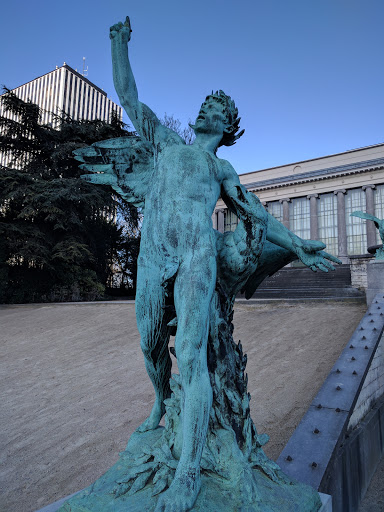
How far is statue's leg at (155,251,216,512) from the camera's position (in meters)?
1.56

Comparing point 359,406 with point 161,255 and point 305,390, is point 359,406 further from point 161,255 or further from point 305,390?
point 161,255

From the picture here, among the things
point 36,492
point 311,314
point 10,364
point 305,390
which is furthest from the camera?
point 311,314

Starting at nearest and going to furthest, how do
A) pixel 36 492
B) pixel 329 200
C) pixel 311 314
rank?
pixel 36 492
pixel 311 314
pixel 329 200

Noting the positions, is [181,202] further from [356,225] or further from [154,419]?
[356,225]

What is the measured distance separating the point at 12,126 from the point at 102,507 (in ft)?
70.5

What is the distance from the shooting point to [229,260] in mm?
1943

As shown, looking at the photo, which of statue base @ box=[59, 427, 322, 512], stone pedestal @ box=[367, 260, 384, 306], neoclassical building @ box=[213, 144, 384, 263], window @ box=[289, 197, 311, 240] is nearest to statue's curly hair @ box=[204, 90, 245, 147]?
statue base @ box=[59, 427, 322, 512]

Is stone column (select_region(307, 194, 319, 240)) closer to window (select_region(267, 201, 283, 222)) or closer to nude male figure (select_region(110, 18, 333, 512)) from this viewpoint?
window (select_region(267, 201, 283, 222))

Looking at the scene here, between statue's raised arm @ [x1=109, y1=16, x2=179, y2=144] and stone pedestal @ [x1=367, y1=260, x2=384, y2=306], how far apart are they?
7.43 metres

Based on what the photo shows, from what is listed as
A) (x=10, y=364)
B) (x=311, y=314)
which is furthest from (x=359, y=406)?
(x=10, y=364)

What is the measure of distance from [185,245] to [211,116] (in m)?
0.80

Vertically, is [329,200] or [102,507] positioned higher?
[329,200]

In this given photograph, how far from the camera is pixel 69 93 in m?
50.8

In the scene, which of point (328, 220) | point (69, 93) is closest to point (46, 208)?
point (328, 220)
